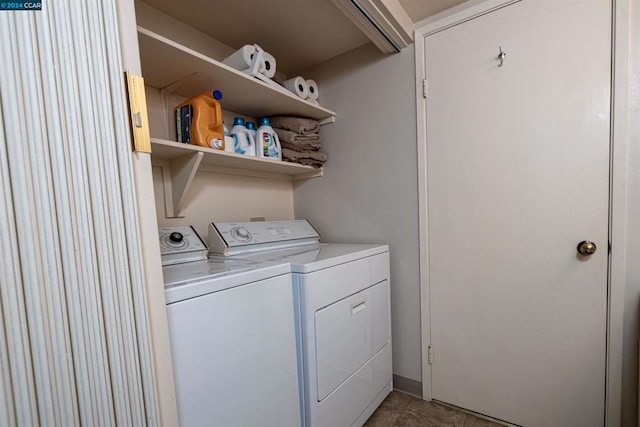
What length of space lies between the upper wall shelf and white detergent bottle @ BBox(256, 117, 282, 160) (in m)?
0.15

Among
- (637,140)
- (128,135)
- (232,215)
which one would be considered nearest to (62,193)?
(128,135)

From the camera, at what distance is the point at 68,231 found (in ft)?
1.93

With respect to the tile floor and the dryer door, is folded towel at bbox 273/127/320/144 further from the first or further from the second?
the tile floor

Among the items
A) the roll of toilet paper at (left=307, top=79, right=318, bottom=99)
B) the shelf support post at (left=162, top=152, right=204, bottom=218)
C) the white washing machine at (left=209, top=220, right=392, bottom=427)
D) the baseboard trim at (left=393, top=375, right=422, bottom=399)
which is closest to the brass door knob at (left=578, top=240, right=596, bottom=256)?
the white washing machine at (left=209, top=220, right=392, bottom=427)

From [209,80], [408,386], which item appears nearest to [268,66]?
[209,80]

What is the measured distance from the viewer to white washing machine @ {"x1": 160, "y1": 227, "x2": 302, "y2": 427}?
89cm

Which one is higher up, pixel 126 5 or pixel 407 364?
pixel 126 5

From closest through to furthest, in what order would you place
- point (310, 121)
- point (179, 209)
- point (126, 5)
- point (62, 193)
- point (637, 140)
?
1. point (62, 193)
2. point (126, 5)
3. point (637, 140)
4. point (179, 209)
5. point (310, 121)

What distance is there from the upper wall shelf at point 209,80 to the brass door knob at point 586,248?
1.74 meters

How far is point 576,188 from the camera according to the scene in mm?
1450

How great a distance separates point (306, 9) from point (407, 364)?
2.42 meters

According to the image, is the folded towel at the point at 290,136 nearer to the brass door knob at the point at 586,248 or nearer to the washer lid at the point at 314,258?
the washer lid at the point at 314,258

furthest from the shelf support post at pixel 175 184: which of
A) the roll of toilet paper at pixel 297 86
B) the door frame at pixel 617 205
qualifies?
the door frame at pixel 617 205

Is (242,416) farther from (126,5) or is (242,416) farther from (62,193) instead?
(126,5)
